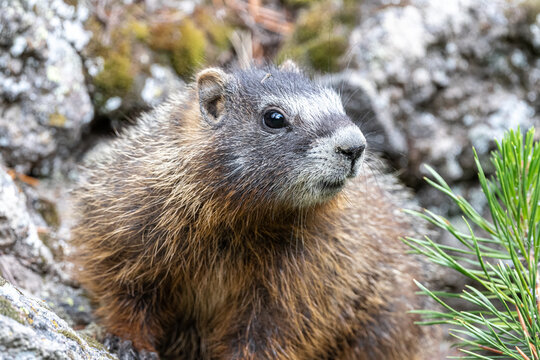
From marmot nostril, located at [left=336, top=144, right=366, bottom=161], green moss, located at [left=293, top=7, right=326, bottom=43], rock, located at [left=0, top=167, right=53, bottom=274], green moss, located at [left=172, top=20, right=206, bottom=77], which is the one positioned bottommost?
rock, located at [left=0, top=167, right=53, bottom=274]

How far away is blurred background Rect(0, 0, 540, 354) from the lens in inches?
223

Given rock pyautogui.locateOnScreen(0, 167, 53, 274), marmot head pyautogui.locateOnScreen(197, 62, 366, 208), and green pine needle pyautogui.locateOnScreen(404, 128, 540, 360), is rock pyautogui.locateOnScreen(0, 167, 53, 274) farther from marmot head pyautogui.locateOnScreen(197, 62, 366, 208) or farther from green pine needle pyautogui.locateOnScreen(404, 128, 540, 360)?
green pine needle pyautogui.locateOnScreen(404, 128, 540, 360)

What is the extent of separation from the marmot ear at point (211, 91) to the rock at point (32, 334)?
1.86 m

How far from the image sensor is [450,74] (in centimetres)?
694

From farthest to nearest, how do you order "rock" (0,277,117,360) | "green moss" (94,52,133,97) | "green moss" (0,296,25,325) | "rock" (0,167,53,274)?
"green moss" (94,52,133,97)
"rock" (0,167,53,274)
"green moss" (0,296,25,325)
"rock" (0,277,117,360)

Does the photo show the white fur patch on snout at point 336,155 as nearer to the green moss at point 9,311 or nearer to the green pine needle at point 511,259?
the green pine needle at point 511,259

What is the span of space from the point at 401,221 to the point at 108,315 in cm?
271

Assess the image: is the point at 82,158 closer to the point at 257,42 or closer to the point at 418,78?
the point at 257,42

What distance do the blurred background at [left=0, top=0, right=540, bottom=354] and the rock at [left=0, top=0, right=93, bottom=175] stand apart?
0.01 meters

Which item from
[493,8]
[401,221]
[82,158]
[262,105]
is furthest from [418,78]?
[82,158]

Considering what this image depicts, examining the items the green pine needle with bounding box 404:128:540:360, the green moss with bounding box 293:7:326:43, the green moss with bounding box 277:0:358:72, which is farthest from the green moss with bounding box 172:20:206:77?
the green pine needle with bounding box 404:128:540:360

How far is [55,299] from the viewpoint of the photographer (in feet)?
15.8

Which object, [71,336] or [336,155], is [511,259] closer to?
[336,155]

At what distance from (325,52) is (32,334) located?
532cm
